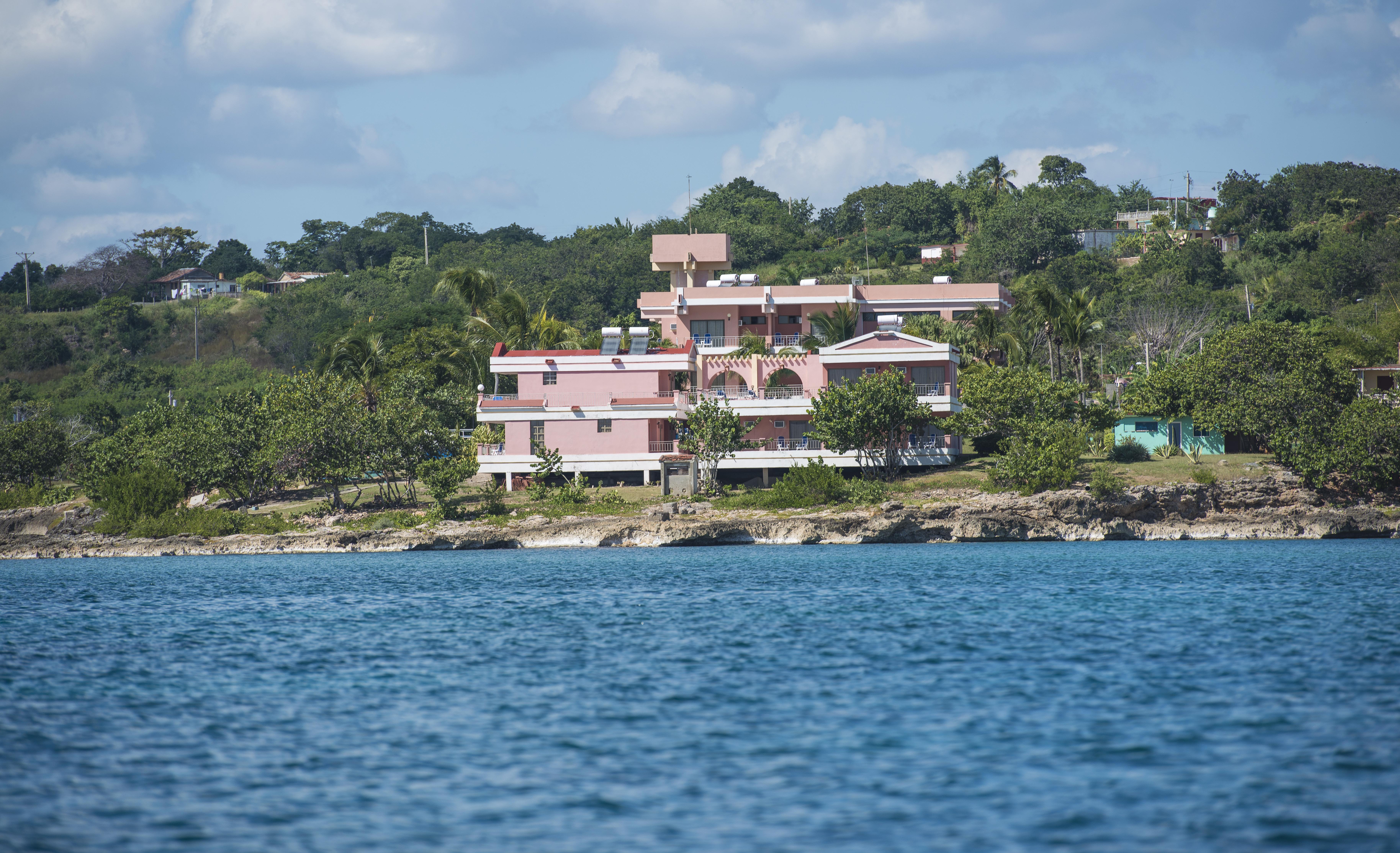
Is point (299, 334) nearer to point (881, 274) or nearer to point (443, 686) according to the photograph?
point (881, 274)

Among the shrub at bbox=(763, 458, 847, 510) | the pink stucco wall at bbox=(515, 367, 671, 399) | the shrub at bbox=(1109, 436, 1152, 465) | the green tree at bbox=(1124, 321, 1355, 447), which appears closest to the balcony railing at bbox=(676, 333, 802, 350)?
the pink stucco wall at bbox=(515, 367, 671, 399)

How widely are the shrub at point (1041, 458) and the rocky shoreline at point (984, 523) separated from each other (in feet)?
3.30

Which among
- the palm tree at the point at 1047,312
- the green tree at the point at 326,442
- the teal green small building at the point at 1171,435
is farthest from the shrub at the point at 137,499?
the palm tree at the point at 1047,312

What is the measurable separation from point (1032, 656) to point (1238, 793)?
8409 mm

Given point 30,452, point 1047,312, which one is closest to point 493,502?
point 30,452

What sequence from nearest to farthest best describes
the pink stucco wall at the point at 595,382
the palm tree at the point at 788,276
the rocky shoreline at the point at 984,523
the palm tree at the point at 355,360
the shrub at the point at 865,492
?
the rocky shoreline at the point at 984,523
the shrub at the point at 865,492
the pink stucco wall at the point at 595,382
the palm tree at the point at 355,360
the palm tree at the point at 788,276

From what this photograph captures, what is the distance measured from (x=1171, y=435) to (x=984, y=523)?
42.7 ft

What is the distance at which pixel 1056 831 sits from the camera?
459 inches

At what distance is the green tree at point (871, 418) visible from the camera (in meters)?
51.6

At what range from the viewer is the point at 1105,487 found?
47.2 meters

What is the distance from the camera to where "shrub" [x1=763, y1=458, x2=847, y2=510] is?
49.5 meters

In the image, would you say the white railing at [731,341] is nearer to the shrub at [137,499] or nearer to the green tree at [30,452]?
the shrub at [137,499]

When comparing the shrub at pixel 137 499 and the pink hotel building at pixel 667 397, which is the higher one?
the pink hotel building at pixel 667 397

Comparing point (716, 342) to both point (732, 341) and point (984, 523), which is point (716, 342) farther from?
point (984, 523)
